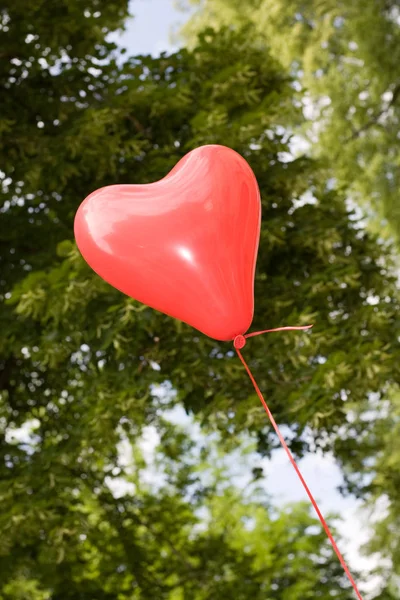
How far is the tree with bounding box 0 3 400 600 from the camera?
468 cm

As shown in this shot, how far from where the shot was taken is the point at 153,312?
4598 millimetres

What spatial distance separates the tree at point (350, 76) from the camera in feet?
28.6

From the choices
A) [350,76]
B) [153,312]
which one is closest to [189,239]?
[153,312]

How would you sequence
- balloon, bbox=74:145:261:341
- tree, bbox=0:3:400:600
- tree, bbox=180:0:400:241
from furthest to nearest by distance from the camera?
1. tree, bbox=180:0:400:241
2. tree, bbox=0:3:400:600
3. balloon, bbox=74:145:261:341

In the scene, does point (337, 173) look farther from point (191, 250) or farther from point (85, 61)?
point (191, 250)

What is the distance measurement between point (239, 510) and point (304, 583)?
12.3 feet

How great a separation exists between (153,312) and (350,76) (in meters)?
5.63

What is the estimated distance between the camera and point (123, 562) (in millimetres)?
7191

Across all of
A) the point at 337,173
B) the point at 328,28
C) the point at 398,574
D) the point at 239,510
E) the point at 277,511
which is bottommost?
the point at 239,510

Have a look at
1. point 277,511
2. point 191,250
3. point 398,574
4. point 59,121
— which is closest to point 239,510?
point 277,511

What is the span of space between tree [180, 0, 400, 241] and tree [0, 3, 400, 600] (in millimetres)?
2252

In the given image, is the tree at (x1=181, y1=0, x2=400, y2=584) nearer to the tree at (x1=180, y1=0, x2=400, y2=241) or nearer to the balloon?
the tree at (x1=180, y1=0, x2=400, y2=241)

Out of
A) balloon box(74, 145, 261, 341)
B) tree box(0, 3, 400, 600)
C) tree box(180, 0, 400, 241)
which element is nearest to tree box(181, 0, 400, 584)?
tree box(180, 0, 400, 241)

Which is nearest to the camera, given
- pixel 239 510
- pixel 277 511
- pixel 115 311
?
pixel 115 311
